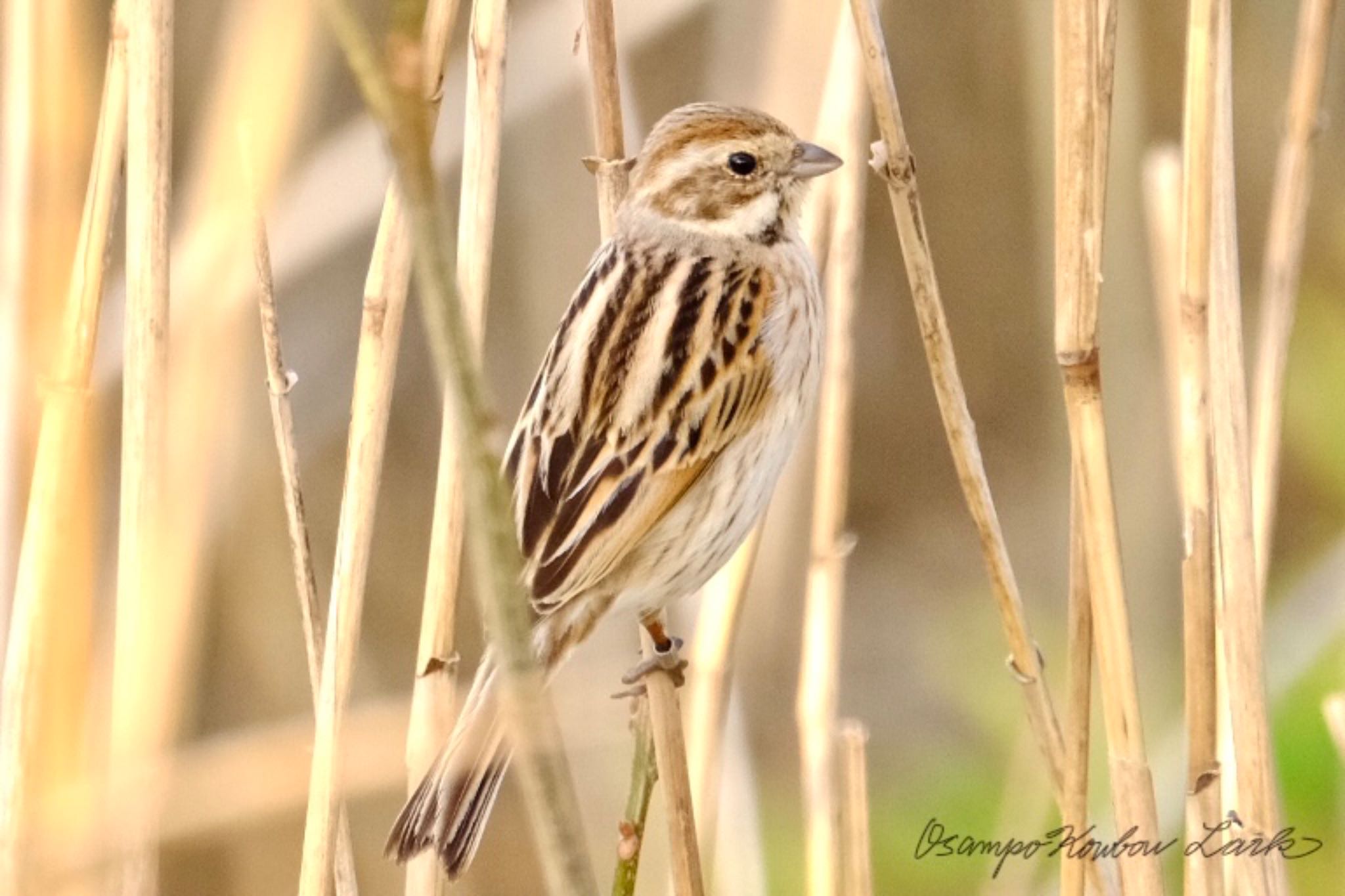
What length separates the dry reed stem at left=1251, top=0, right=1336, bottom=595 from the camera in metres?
2.25

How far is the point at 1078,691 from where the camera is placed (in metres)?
2.11

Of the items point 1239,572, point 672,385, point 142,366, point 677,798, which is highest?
point 672,385

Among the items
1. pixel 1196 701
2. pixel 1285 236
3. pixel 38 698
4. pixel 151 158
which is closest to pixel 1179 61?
pixel 1285 236

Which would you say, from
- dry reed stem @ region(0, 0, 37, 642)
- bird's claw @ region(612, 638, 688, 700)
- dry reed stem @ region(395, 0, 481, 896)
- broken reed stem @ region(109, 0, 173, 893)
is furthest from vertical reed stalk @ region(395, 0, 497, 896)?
dry reed stem @ region(0, 0, 37, 642)

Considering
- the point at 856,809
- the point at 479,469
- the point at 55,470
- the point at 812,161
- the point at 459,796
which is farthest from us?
the point at 812,161

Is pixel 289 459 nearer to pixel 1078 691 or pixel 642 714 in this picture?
pixel 642 714

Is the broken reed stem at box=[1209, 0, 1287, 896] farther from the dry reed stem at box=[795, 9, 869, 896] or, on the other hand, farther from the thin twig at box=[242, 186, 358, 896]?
the thin twig at box=[242, 186, 358, 896]

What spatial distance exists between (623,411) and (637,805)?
0.59 meters

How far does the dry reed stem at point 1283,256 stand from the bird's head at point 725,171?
0.64 m

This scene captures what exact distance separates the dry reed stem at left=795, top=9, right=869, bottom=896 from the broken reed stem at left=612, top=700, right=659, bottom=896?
428mm

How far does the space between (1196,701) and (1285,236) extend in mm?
761

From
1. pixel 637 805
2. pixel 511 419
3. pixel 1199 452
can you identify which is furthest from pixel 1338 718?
pixel 511 419

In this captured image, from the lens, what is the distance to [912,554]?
14.1 ft

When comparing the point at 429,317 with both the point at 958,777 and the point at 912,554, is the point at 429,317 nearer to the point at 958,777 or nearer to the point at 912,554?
the point at 958,777
